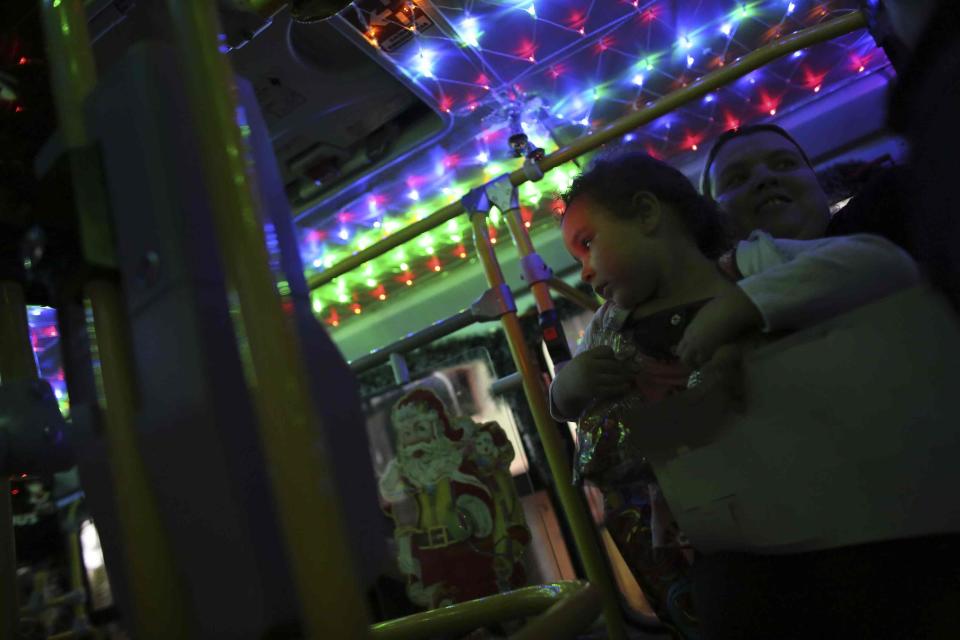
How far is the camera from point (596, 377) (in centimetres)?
82

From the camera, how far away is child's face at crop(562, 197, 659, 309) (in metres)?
0.86

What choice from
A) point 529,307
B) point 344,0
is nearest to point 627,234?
point 344,0

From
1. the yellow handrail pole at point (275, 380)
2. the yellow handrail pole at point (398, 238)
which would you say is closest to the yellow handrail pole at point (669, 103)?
the yellow handrail pole at point (398, 238)

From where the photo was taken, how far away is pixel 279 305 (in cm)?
38

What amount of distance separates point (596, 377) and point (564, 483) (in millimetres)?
544

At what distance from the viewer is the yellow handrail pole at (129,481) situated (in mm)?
Result: 416

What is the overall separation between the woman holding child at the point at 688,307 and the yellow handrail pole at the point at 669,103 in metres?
0.31

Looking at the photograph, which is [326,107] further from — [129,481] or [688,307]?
[129,481]

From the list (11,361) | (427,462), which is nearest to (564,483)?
(427,462)

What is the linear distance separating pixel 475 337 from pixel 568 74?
1.12 m

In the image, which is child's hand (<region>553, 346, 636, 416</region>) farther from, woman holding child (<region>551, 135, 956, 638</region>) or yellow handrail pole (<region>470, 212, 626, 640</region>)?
yellow handrail pole (<region>470, 212, 626, 640</region>)

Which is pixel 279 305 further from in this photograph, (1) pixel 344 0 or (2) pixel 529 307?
(2) pixel 529 307

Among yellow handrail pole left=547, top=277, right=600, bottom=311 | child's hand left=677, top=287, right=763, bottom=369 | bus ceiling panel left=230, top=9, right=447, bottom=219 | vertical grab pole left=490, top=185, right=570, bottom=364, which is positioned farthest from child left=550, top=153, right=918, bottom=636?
bus ceiling panel left=230, top=9, right=447, bottom=219

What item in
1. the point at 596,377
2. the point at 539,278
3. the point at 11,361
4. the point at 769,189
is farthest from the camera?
the point at 539,278
